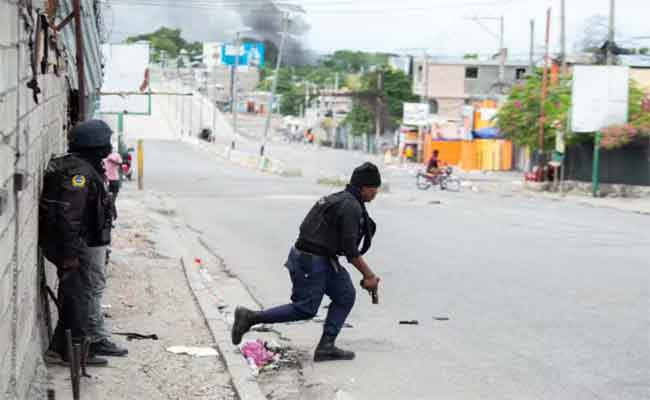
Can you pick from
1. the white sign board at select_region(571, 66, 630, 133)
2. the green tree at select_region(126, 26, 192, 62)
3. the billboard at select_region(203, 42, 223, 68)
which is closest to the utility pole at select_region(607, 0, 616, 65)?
the white sign board at select_region(571, 66, 630, 133)

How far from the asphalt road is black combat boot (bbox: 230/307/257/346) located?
2.01 feet

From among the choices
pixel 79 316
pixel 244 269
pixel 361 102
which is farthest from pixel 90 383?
pixel 361 102

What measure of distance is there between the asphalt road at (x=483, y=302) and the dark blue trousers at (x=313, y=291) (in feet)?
1.40

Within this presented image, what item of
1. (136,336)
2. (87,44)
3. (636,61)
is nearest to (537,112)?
(636,61)

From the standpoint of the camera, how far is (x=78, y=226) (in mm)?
6801

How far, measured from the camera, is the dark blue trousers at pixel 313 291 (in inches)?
316

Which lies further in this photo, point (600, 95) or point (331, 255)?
point (600, 95)

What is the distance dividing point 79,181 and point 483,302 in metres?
5.69

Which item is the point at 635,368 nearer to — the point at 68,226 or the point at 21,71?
the point at 68,226

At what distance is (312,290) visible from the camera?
802 cm

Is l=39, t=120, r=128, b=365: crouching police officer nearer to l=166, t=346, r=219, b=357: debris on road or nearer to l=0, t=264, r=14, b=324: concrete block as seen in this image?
l=166, t=346, r=219, b=357: debris on road

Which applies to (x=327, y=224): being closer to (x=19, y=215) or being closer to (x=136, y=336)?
(x=136, y=336)

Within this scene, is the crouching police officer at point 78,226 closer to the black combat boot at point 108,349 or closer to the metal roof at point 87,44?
the black combat boot at point 108,349

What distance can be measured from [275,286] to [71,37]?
4.25 m
